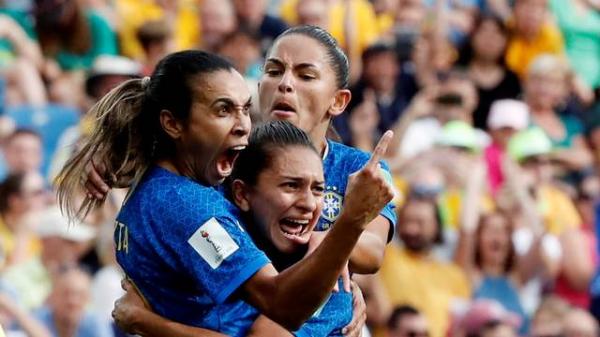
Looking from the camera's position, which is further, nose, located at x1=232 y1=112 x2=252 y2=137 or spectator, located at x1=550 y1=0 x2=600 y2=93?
spectator, located at x1=550 y1=0 x2=600 y2=93

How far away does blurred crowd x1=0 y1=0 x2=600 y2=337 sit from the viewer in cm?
949

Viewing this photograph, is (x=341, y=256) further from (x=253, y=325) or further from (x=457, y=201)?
(x=457, y=201)

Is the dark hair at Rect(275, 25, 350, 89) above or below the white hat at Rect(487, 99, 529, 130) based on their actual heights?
above

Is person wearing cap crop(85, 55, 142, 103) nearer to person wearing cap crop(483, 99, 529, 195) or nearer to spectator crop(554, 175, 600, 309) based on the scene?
person wearing cap crop(483, 99, 529, 195)

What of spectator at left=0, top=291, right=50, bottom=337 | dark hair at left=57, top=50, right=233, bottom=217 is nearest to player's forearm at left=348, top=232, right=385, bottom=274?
dark hair at left=57, top=50, right=233, bottom=217

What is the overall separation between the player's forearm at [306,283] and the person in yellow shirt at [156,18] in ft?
21.7

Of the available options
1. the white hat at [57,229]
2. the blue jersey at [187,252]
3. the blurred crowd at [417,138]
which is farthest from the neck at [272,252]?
the white hat at [57,229]

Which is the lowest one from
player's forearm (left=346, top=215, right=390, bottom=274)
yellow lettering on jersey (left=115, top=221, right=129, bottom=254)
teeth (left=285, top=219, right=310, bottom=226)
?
player's forearm (left=346, top=215, right=390, bottom=274)

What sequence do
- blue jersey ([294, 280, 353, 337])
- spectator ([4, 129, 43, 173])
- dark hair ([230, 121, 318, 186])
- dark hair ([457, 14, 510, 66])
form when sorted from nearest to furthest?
1. dark hair ([230, 121, 318, 186])
2. blue jersey ([294, 280, 353, 337])
3. spectator ([4, 129, 43, 173])
4. dark hair ([457, 14, 510, 66])

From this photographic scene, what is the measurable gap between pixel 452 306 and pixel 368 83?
2.11m

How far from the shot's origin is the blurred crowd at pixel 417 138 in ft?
31.1

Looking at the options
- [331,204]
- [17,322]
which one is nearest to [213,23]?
[17,322]

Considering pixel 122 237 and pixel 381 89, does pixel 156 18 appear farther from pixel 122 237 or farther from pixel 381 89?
pixel 122 237

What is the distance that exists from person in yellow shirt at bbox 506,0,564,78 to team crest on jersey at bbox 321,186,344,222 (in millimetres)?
6697
